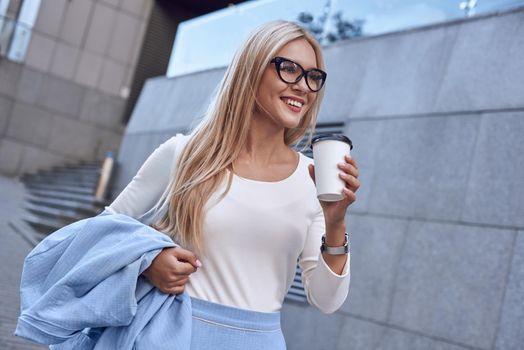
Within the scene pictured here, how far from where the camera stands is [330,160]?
158 centimetres

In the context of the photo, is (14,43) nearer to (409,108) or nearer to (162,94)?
(162,94)

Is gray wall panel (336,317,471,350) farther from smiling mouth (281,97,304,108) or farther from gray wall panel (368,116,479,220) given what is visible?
smiling mouth (281,97,304,108)

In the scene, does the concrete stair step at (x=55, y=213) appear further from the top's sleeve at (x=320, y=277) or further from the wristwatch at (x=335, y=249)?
the wristwatch at (x=335, y=249)

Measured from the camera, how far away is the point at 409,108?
6500 mm

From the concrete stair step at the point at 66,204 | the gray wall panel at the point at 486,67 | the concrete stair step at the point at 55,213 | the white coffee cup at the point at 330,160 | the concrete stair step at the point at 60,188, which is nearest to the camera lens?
the white coffee cup at the point at 330,160

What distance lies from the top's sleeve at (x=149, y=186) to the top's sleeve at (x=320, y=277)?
455mm

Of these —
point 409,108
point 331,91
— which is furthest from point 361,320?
point 331,91

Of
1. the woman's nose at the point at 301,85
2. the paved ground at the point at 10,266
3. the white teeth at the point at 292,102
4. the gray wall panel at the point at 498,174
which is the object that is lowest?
the paved ground at the point at 10,266

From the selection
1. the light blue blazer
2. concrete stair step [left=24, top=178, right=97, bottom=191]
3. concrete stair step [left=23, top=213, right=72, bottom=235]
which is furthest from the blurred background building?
concrete stair step [left=24, top=178, right=97, bottom=191]

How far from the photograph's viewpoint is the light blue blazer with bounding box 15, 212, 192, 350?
→ 173 cm

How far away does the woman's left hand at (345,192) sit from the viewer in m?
1.58

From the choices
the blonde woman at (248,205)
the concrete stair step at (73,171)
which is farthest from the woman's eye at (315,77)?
the concrete stair step at (73,171)

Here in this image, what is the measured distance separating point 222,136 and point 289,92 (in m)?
0.24

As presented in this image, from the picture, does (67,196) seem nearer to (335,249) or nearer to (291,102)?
(291,102)
